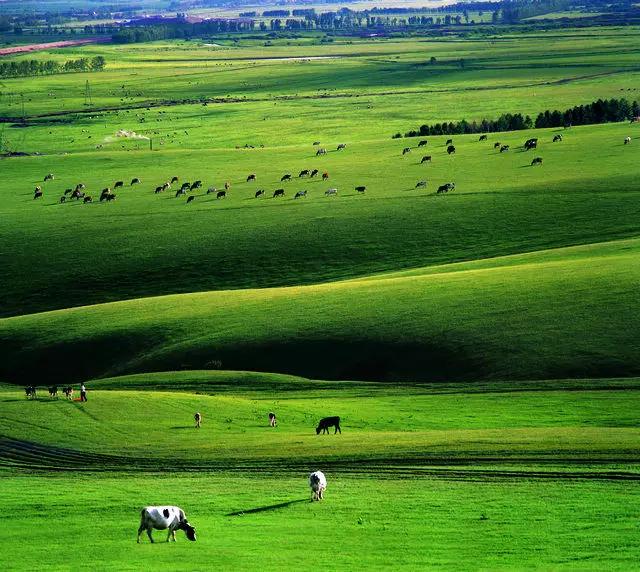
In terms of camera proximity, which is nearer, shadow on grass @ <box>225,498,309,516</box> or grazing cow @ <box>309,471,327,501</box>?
shadow on grass @ <box>225,498,309,516</box>

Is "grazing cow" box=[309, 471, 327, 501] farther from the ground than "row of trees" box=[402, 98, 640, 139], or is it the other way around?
"row of trees" box=[402, 98, 640, 139]

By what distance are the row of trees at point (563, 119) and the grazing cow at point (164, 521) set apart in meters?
136

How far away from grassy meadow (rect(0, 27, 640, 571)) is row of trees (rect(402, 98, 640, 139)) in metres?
16.8

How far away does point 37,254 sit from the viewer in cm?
10569

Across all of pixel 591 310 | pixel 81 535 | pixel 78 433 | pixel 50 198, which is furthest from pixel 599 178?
pixel 81 535

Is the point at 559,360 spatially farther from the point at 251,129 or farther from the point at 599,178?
the point at 251,129

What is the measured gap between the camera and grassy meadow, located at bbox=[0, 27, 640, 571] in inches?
1444

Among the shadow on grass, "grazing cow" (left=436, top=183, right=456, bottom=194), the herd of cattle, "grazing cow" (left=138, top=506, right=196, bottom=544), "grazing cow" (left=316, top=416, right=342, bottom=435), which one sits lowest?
"grazing cow" (left=138, top=506, right=196, bottom=544)

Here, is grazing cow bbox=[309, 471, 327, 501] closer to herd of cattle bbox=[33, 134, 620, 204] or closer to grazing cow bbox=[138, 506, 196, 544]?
grazing cow bbox=[138, 506, 196, 544]

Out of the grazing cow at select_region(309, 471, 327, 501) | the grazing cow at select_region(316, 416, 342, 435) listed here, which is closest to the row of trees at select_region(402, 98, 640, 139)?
the grazing cow at select_region(316, 416, 342, 435)

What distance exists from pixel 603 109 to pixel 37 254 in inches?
3655

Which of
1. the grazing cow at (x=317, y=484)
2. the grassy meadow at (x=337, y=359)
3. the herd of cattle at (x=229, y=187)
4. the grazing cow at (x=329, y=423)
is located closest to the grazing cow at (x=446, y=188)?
the herd of cattle at (x=229, y=187)

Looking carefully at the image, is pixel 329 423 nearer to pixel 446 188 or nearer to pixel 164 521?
pixel 164 521

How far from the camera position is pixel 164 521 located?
34.7 m
